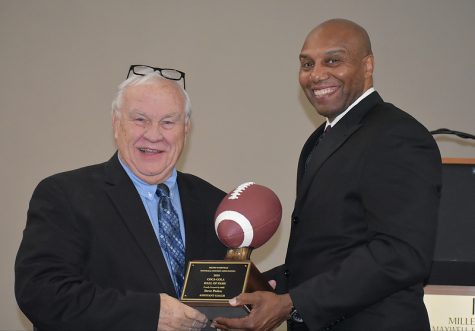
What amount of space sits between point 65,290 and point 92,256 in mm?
167

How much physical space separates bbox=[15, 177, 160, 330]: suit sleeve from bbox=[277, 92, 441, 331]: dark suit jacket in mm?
480

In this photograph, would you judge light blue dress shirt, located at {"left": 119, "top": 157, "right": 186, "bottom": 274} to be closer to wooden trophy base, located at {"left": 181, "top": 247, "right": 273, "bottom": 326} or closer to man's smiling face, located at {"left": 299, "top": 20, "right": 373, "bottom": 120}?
wooden trophy base, located at {"left": 181, "top": 247, "right": 273, "bottom": 326}

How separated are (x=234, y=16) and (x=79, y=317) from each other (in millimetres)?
2548

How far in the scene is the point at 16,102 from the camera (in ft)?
13.7

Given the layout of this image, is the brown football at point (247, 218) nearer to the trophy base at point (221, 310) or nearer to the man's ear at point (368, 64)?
the trophy base at point (221, 310)

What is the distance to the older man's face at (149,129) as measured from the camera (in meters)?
2.46

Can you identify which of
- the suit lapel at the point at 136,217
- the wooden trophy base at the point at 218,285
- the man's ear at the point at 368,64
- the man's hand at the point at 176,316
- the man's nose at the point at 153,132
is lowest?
the man's hand at the point at 176,316

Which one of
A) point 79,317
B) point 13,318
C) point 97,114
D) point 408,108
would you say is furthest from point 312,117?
point 79,317

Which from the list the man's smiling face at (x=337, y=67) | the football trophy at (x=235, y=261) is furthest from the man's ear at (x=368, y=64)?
the football trophy at (x=235, y=261)

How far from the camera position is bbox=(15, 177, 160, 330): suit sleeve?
212cm

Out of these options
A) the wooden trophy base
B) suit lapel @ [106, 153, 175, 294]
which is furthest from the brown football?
suit lapel @ [106, 153, 175, 294]

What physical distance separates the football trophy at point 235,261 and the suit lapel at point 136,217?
15 cm

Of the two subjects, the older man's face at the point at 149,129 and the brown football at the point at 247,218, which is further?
the older man's face at the point at 149,129

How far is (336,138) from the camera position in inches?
90.4
